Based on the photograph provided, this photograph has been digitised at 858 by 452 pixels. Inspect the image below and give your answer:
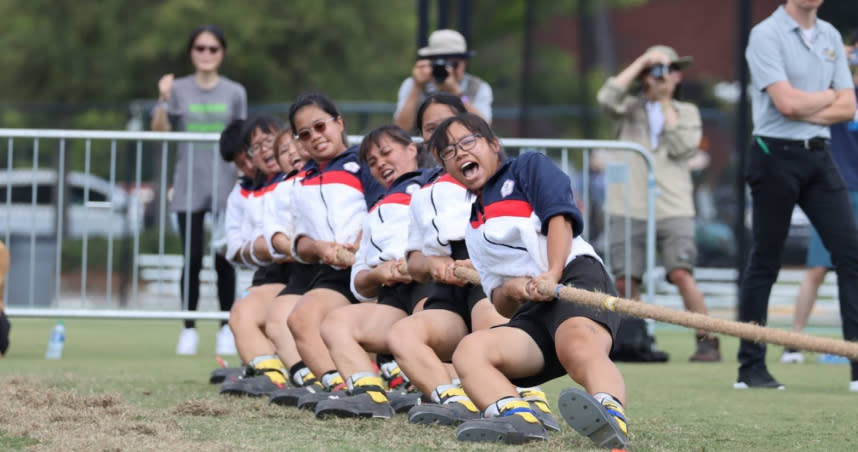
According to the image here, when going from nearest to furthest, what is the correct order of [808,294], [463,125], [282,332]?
[463,125] → [282,332] → [808,294]

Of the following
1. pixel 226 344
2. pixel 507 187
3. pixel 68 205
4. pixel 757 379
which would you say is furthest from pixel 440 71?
pixel 68 205

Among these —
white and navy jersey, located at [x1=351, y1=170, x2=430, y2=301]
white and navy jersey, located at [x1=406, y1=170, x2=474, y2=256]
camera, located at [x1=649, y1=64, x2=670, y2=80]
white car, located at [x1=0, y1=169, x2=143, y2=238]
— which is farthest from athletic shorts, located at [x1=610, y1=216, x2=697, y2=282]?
white car, located at [x1=0, y1=169, x2=143, y2=238]

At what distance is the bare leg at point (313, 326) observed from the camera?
5770mm

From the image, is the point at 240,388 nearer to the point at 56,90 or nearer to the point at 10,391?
the point at 10,391

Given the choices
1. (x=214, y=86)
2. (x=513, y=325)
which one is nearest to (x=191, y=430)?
(x=513, y=325)

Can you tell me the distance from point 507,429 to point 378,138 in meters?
1.79

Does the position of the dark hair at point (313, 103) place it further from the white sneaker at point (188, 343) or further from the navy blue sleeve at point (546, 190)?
the white sneaker at point (188, 343)

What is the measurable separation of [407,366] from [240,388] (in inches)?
51.2

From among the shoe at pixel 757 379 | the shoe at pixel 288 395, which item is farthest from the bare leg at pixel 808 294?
the shoe at pixel 288 395

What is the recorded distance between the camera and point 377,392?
5332 mm

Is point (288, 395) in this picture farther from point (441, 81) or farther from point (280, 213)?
point (441, 81)

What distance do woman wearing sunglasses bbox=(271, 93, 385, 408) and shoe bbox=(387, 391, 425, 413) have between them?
264mm

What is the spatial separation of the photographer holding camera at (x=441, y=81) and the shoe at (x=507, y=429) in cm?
379

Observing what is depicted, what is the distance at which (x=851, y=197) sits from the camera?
8.29 metres
